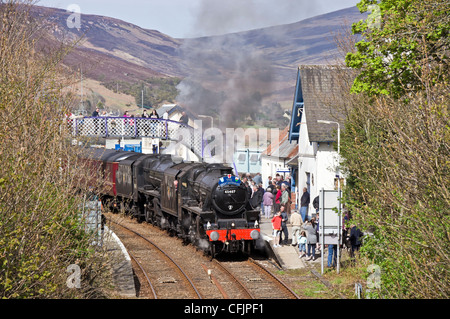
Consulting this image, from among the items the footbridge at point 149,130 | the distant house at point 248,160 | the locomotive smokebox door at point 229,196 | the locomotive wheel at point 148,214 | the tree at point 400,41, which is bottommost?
the locomotive wheel at point 148,214

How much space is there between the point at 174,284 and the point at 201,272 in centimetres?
160

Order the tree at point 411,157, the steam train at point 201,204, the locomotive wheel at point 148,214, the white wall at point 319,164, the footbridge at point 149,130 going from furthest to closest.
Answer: the footbridge at point 149,130, the white wall at point 319,164, the locomotive wheel at point 148,214, the steam train at point 201,204, the tree at point 411,157

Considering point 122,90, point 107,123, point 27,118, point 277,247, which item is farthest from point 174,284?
point 122,90

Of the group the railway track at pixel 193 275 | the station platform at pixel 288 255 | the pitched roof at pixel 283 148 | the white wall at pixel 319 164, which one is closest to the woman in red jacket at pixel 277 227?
the station platform at pixel 288 255

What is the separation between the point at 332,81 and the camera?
109 ft

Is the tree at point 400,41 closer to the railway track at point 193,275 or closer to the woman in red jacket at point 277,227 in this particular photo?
the railway track at point 193,275

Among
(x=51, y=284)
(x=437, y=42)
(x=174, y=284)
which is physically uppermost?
(x=437, y=42)

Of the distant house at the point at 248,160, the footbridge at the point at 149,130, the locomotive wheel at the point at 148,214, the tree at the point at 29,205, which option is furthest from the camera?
the distant house at the point at 248,160

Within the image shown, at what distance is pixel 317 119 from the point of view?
105 ft

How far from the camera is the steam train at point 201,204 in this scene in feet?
70.8

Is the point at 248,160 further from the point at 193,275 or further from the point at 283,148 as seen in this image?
the point at 193,275

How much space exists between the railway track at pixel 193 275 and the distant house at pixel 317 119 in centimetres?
994

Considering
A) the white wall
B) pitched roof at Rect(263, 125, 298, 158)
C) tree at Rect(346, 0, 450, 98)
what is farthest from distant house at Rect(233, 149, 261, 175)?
tree at Rect(346, 0, 450, 98)

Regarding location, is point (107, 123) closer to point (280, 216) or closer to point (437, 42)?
point (280, 216)
